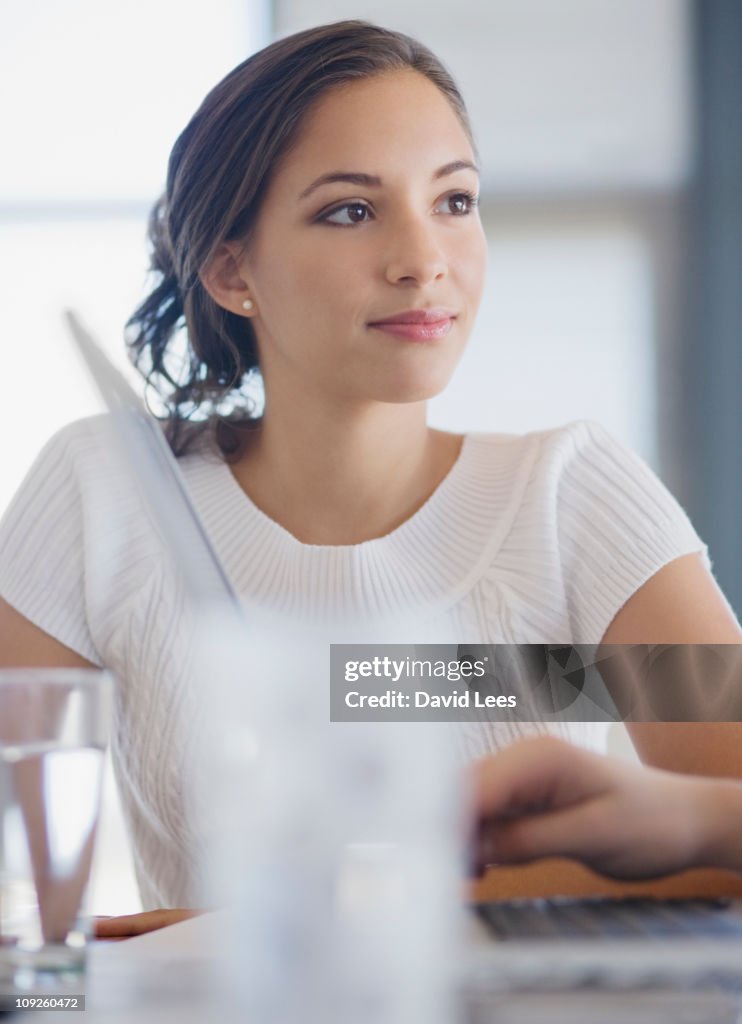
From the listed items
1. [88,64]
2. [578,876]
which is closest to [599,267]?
[88,64]

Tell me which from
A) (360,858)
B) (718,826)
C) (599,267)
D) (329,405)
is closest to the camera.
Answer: (360,858)

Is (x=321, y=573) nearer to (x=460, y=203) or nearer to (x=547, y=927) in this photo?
(x=460, y=203)

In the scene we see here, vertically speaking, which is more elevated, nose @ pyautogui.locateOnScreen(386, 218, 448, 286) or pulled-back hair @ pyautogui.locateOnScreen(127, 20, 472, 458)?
pulled-back hair @ pyautogui.locateOnScreen(127, 20, 472, 458)

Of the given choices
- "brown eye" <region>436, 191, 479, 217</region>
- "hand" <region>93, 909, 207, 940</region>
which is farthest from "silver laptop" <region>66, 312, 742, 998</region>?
"brown eye" <region>436, 191, 479, 217</region>

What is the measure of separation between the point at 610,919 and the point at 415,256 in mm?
567

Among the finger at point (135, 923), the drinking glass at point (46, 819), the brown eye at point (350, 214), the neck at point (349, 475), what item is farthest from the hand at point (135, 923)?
the brown eye at point (350, 214)

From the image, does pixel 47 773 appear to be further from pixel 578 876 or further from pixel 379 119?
pixel 379 119

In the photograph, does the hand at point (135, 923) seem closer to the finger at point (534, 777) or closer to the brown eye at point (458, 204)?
the finger at point (534, 777)

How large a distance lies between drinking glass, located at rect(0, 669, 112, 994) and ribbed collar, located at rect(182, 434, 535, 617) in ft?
1.65

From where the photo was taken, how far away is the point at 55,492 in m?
0.90

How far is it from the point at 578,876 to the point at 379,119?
A: 1.88 feet

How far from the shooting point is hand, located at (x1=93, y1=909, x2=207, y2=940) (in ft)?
1.58

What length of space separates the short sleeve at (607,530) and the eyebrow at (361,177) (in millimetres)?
216

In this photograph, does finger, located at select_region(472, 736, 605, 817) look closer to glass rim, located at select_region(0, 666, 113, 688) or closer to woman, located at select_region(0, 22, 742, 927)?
glass rim, located at select_region(0, 666, 113, 688)
